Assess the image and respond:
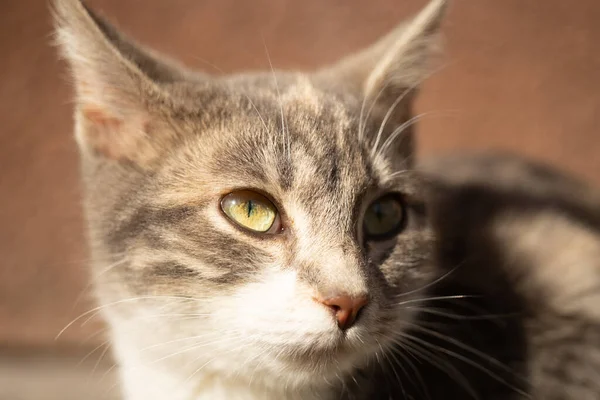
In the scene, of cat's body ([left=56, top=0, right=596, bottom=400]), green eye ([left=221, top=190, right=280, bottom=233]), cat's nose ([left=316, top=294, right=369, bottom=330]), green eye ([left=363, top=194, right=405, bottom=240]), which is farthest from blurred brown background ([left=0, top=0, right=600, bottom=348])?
cat's nose ([left=316, top=294, right=369, bottom=330])

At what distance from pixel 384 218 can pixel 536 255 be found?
0.43 m

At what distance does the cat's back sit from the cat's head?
0.23 metres

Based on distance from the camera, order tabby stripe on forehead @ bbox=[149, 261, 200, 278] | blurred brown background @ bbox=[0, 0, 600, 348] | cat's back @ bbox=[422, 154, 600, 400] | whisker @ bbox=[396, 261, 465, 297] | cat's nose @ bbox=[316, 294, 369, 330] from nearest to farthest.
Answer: cat's nose @ bbox=[316, 294, 369, 330] → tabby stripe on forehead @ bbox=[149, 261, 200, 278] → whisker @ bbox=[396, 261, 465, 297] → cat's back @ bbox=[422, 154, 600, 400] → blurred brown background @ bbox=[0, 0, 600, 348]

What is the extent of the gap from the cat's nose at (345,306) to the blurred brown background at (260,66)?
113 cm

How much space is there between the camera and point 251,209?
89 cm

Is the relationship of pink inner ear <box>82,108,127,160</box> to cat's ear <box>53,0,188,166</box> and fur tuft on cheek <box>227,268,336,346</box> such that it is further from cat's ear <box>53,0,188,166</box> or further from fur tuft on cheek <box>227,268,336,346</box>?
fur tuft on cheek <box>227,268,336,346</box>

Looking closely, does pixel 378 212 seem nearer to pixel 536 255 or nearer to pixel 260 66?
pixel 536 255

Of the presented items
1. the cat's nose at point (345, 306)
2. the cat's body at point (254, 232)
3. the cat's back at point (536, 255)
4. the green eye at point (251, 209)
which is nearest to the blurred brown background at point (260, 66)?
the cat's back at point (536, 255)

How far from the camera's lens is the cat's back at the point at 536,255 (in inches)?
42.4

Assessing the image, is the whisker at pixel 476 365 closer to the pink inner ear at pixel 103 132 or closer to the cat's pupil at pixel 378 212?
the cat's pupil at pixel 378 212

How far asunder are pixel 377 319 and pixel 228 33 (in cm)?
122

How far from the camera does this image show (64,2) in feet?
2.85

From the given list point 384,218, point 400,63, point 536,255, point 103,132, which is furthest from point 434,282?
point 103,132

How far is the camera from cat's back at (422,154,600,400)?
1076mm
